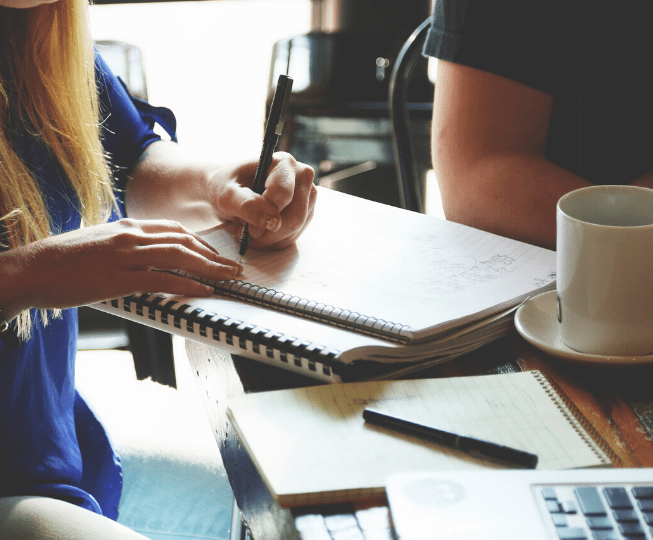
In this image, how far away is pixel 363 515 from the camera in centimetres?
37

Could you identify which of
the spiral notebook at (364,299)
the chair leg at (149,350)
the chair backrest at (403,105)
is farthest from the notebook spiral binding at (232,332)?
the chair backrest at (403,105)

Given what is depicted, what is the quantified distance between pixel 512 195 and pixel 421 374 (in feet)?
1.22

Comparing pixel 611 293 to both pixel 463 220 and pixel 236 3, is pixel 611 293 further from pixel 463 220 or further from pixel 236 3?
pixel 236 3

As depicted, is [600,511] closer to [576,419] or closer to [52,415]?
[576,419]

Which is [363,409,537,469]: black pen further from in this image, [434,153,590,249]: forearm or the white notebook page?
[434,153,590,249]: forearm

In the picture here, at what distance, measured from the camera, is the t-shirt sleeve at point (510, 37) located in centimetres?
92

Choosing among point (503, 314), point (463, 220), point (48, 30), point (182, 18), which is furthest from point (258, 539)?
point (182, 18)

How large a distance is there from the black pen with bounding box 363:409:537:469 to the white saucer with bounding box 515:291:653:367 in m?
0.14

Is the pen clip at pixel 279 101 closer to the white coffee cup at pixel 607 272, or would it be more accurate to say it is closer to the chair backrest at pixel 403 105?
the white coffee cup at pixel 607 272

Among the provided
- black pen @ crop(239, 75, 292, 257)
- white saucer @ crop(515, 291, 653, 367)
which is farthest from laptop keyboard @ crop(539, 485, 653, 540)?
black pen @ crop(239, 75, 292, 257)

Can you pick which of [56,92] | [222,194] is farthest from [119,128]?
[222,194]

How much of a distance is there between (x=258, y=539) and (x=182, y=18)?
3467 millimetres

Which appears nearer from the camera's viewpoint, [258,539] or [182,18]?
[258,539]

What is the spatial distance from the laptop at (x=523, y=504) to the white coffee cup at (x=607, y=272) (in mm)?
147
